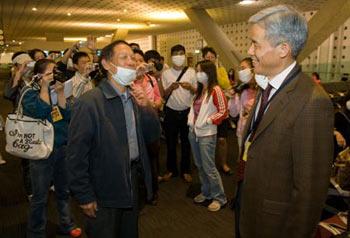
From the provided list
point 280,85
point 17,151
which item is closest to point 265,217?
point 280,85

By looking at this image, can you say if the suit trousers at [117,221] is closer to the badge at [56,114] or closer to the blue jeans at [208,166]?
the badge at [56,114]

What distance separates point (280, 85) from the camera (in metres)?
1.35

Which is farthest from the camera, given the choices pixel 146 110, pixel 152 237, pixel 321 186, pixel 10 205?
pixel 10 205

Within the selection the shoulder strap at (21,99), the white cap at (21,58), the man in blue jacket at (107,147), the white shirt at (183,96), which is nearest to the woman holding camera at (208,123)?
the white shirt at (183,96)

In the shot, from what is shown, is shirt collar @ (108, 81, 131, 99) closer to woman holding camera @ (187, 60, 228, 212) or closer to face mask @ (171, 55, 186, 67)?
woman holding camera @ (187, 60, 228, 212)

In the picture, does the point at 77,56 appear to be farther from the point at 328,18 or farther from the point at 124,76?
the point at 328,18

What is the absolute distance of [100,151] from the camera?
1.80 m

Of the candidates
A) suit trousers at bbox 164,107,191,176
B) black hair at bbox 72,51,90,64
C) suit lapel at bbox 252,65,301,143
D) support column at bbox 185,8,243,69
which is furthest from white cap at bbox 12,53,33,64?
support column at bbox 185,8,243,69

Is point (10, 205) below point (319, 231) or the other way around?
below

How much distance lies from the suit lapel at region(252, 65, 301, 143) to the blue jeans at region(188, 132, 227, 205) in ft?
6.29

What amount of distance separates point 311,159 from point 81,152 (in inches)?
48.8

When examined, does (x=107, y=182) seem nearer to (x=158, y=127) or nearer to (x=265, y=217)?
(x=158, y=127)

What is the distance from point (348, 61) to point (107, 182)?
1204 cm

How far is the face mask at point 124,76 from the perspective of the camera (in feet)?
6.17
